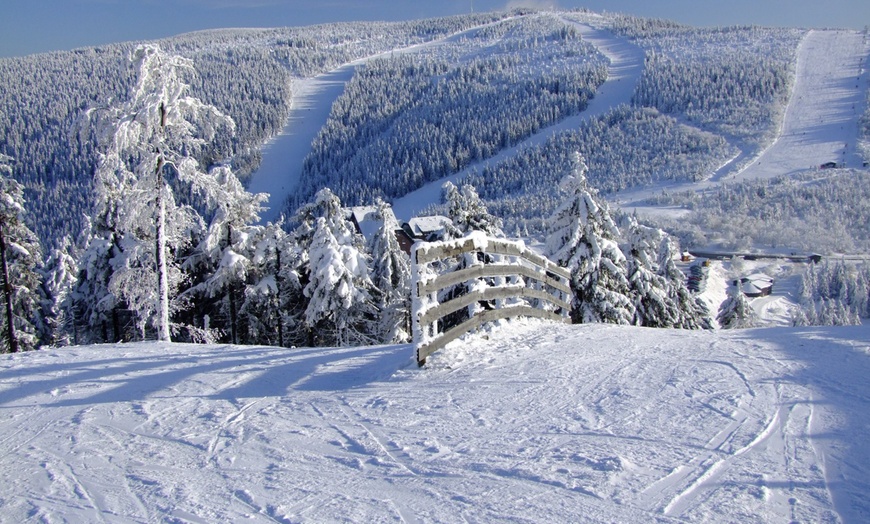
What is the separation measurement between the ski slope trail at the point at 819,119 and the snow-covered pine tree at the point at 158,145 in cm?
12867

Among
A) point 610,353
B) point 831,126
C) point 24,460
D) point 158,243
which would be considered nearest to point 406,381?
point 610,353

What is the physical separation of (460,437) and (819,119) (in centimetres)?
18368

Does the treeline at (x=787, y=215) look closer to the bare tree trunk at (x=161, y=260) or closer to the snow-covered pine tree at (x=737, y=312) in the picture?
the snow-covered pine tree at (x=737, y=312)

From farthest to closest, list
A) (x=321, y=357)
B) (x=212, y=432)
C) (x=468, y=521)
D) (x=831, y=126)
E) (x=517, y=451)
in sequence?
(x=831, y=126)
(x=321, y=357)
(x=212, y=432)
(x=517, y=451)
(x=468, y=521)

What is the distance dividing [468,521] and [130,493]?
93.9 inches

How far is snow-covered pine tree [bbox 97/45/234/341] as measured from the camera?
1580 centimetres

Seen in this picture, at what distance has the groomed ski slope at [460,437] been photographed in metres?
3.48

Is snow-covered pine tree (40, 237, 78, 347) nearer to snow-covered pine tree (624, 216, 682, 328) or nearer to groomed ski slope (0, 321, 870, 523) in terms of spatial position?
groomed ski slope (0, 321, 870, 523)

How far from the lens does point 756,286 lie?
80125mm

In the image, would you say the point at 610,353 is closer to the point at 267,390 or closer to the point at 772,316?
the point at 267,390

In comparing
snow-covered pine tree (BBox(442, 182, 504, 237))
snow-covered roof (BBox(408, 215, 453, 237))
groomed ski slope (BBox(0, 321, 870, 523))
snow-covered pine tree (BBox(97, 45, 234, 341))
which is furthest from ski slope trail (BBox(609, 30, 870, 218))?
groomed ski slope (BBox(0, 321, 870, 523))

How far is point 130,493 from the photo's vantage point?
12.7ft

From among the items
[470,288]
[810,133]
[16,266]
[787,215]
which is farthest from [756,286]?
[810,133]

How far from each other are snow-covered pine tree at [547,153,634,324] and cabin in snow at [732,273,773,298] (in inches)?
2651
